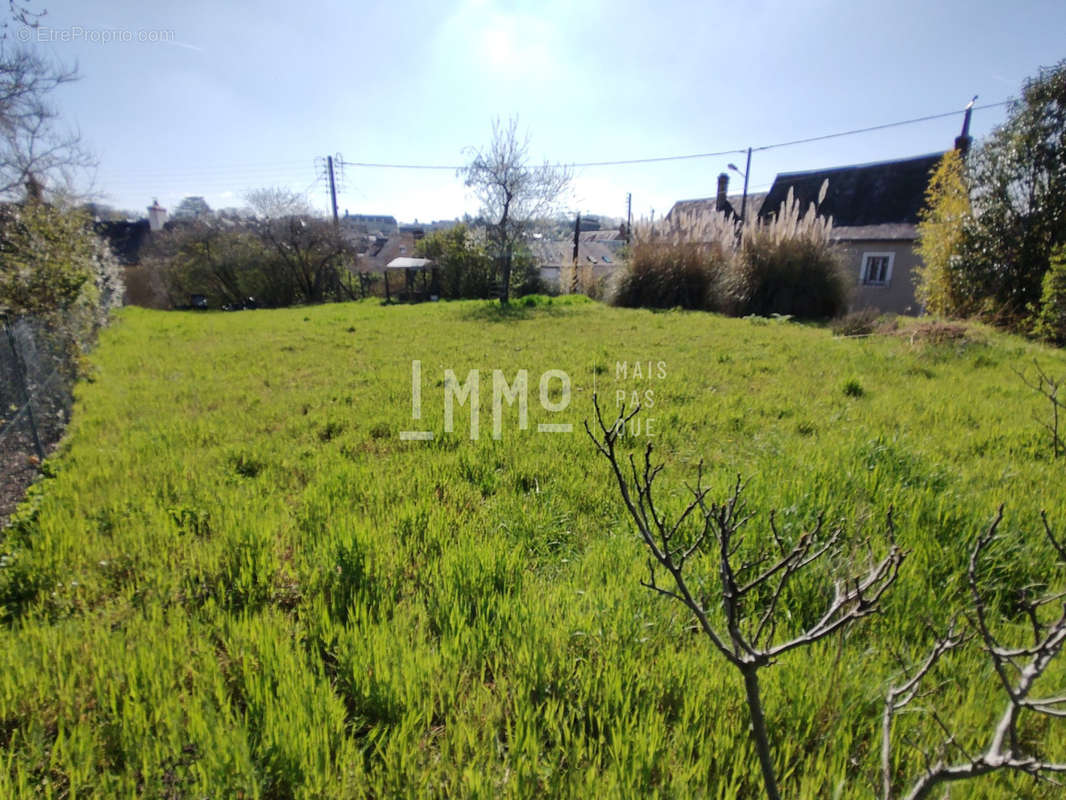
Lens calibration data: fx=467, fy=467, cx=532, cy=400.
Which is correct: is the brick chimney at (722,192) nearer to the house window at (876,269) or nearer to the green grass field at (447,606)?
the house window at (876,269)

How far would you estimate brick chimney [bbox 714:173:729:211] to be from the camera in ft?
84.1

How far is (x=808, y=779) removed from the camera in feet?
4.06

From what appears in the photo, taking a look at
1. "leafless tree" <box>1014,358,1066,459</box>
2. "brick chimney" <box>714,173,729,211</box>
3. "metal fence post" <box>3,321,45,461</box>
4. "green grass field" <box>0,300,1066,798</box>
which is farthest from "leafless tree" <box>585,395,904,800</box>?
"brick chimney" <box>714,173,729,211</box>

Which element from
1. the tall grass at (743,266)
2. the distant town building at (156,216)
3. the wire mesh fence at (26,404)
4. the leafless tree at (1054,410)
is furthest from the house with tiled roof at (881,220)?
the distant town building at (156,216)

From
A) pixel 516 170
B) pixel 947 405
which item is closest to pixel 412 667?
pixel 947 405

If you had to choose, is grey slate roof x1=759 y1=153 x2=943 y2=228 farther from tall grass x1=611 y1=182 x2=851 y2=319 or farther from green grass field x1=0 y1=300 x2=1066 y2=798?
green grass field x1=0 y1=300 x2=1066 y2=798

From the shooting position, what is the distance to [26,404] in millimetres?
3484

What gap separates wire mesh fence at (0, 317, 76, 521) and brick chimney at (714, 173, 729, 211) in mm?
27608

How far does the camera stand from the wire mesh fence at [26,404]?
309cm

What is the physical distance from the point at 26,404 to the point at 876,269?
24.3 metres

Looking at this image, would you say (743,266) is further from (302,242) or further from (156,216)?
(156,216)

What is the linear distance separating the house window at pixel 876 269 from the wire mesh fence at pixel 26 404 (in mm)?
23303

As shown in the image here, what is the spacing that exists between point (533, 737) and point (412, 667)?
0.47 meters

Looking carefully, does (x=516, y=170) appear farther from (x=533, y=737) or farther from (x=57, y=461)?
(x=533, y=737)
